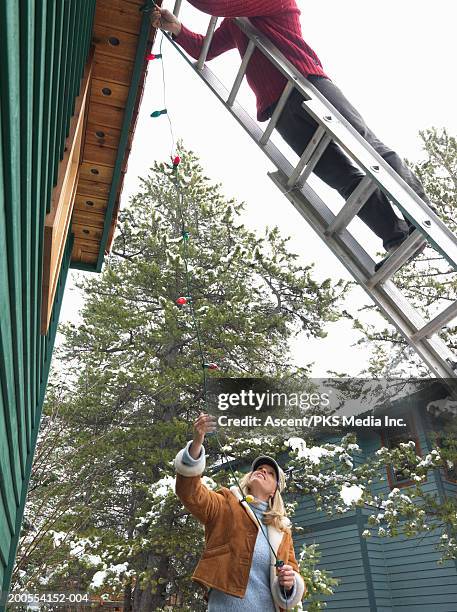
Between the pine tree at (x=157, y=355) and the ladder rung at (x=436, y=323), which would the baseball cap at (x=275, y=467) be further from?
the pine tree at (x=157, y=355)

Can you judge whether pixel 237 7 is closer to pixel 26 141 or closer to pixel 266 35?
pixel 266 35

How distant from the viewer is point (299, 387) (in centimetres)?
878

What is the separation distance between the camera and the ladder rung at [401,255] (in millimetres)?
2107

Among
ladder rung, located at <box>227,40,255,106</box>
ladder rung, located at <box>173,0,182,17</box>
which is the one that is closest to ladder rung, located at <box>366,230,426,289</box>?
ladder rung, located at <box>227,40,255,106</box>

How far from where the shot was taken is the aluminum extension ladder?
200 centimetres

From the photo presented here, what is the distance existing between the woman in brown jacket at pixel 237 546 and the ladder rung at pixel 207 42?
74.4 inches

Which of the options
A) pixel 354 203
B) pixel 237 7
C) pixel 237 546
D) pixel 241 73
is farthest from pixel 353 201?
pixel 237 546

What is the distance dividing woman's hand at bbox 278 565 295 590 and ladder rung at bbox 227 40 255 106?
2.15 meters

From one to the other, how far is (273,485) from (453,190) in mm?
9414

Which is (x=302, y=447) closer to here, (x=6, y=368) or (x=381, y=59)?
(x=6, y=368)

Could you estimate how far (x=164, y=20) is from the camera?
2.16 meters

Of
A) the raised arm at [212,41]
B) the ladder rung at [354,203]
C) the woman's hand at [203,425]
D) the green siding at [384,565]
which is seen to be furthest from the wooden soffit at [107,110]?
the green siding at [384,565]

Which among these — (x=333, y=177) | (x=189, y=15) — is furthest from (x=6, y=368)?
(x=189, y=15)

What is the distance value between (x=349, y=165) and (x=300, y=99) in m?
0.40
